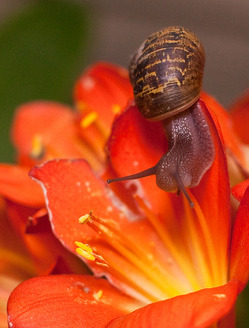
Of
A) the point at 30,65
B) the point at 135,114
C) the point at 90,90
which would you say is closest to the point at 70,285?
the point at 135,114

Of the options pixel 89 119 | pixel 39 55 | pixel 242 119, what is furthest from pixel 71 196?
pixel 39 55

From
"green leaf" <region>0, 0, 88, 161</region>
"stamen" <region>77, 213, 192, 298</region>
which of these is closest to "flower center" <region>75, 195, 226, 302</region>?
"stamen" <region>77, 213, 192, 298</region>

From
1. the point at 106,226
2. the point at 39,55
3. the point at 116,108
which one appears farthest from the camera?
the point at 39,55

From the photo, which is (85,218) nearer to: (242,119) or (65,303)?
(65,303)

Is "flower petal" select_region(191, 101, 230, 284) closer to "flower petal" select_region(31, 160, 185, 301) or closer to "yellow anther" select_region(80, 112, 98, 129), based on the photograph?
"flower petal" select_region(31, 160, 185, 301)

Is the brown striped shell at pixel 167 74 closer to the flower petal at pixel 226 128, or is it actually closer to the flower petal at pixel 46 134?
the flower petal at pixel 226 128

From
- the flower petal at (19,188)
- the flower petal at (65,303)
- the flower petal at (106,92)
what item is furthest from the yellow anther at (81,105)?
the flower petal at (65,303)
